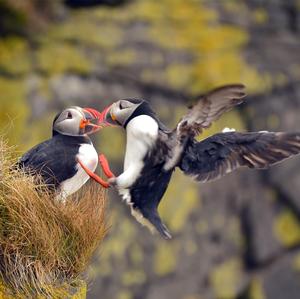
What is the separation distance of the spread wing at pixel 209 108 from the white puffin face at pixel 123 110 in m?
0.21

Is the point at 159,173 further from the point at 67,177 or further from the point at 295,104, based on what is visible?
the point at 295,104

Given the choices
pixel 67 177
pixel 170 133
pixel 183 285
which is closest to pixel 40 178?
pixel 67 177

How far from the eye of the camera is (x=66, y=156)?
519 cm

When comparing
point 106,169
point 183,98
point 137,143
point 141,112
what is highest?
point 141,112

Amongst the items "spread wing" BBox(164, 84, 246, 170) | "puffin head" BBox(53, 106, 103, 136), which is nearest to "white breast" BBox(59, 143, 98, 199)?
"puffin head" BBox(53, 106, 103, 136)

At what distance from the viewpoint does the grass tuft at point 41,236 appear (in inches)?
181

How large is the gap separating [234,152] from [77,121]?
0.72m

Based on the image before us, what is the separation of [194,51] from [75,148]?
4.48m

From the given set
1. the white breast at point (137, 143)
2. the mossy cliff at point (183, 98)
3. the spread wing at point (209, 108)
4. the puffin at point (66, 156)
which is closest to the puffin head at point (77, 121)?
the puffin at point (66, 156)

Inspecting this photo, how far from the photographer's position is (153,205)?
16.7 feet

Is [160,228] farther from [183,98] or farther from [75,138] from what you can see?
[183,98]

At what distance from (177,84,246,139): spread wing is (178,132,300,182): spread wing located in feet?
0.53

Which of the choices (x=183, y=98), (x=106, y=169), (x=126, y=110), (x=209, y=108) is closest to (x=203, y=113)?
(x=209, y=108)

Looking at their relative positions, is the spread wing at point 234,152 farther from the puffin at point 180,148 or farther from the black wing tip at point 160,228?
the black wing tip at point 160,228
